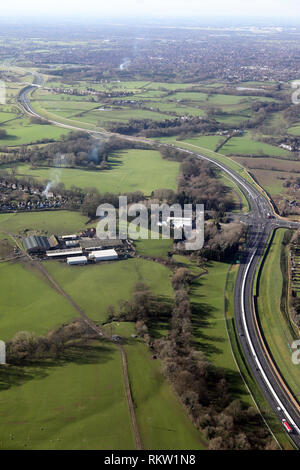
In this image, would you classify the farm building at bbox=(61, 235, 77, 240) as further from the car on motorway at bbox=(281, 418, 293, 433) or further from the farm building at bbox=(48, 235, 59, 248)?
the car on motorway at bbox=(281, 418, 293, 433)

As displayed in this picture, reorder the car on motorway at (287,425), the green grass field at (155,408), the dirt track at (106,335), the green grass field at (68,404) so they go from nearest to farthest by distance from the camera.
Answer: the green grass field at (68,404)
the green grass field at (155,408)
the dirt track at (106,335)
the car on motorway at (287,425)

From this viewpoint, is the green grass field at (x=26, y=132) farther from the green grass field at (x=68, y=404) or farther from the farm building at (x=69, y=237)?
the green grass field at (x=68, y=404)

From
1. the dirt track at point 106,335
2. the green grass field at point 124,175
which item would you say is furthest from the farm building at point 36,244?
the green grass field at point 124,175


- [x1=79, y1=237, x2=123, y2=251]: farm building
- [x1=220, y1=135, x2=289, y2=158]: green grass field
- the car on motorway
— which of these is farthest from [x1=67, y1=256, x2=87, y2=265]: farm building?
[x1=220, y1=135, x2=289, y2=158]: green grass field

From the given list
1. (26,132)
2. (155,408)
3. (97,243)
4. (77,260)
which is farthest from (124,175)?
(155,408)

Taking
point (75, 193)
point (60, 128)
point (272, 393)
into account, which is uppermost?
point (60, 128)

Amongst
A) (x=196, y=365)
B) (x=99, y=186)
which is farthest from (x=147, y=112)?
(x=196, y=365)
